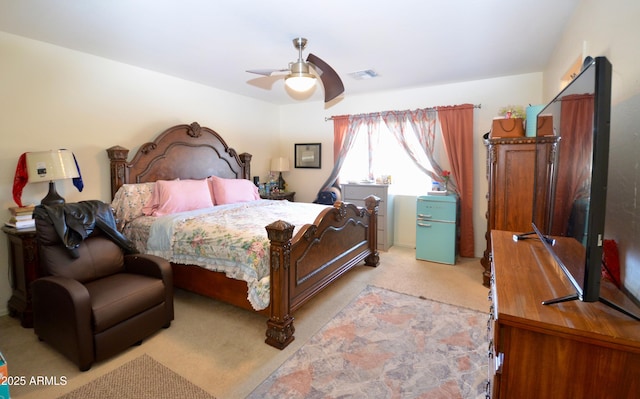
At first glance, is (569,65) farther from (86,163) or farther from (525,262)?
(86,163)

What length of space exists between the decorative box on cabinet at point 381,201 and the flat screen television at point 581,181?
3.15m

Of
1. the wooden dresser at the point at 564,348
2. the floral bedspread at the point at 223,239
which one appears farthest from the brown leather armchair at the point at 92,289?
the wooden dresser at the point at 564,348

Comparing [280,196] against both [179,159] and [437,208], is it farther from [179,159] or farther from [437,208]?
[437,208]

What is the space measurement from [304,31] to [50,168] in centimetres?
252

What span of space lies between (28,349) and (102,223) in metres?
1.02

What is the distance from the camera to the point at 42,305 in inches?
88.0

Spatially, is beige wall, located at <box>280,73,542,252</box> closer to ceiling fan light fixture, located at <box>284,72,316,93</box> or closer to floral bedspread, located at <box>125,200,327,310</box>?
floral bedspread, located at <box>125,200,327,310</box>

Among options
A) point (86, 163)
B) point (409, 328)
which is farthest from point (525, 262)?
point (86, 163)

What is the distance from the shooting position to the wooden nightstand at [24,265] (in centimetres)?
259

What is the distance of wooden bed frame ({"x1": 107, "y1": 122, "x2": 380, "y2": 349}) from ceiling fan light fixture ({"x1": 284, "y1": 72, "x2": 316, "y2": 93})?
1.14 metres

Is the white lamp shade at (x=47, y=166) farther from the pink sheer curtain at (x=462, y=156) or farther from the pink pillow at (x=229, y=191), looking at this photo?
the pink sheer curtain at (x=462, y=156)

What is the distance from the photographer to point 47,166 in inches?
107

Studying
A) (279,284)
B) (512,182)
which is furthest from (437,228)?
(279,284)

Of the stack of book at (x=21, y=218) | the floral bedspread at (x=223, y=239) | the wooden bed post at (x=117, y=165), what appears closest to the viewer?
the floral bedspread at (x=223, y=239)
